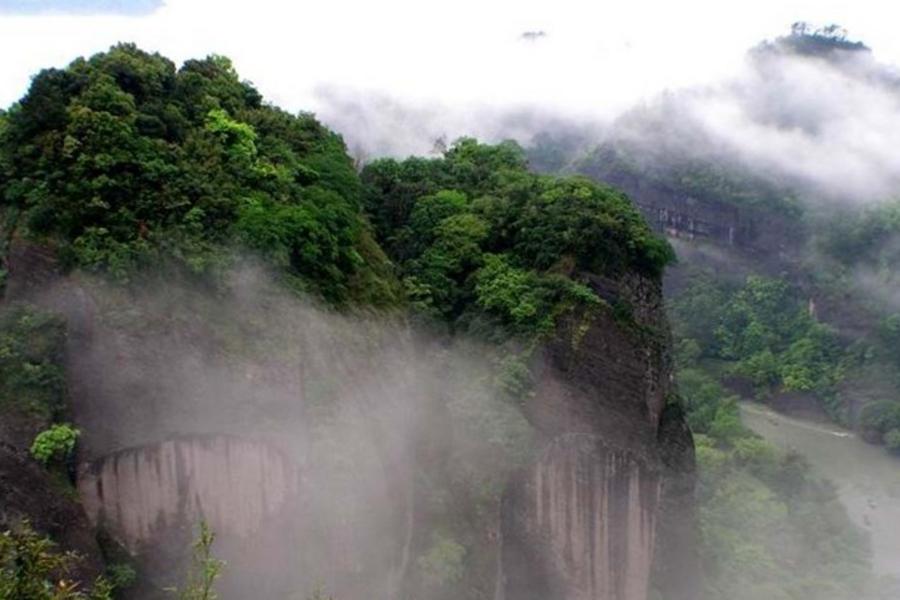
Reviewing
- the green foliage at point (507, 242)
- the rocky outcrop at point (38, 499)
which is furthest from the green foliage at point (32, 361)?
the green foliage at point (507, 242)

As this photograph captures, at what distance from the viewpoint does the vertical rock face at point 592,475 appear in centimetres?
1783

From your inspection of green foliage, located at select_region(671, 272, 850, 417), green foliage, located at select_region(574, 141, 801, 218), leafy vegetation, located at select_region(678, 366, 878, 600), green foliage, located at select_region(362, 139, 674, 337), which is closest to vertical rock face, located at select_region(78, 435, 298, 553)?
green foliage, located at select_region(362, 139, 674, 337)

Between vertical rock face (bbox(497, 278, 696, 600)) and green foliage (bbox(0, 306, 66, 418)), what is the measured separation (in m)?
7.50

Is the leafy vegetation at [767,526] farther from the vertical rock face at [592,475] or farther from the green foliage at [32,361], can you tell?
the green foliage at [32,361]

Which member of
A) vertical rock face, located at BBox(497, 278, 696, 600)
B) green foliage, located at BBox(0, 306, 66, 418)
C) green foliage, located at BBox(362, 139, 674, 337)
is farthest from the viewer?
green foliage, located at BBox(362, 139, 674, 337)

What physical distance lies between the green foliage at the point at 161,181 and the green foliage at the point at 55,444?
2.19 metres

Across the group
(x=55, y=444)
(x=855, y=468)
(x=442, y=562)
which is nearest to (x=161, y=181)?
(x=55, y=444)

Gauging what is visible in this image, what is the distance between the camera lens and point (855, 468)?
46156 millimetres

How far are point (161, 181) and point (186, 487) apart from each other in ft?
14.2

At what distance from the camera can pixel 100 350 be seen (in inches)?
541

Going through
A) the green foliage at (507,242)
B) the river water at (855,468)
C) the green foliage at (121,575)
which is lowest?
the river water at (855,468)

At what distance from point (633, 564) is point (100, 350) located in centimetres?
1023

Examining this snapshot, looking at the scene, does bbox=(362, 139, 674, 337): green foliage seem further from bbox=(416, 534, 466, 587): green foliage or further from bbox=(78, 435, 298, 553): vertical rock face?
bbox=(78, 435, 298, 553): vertical rock face

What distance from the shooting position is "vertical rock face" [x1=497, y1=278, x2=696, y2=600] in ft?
58.5
